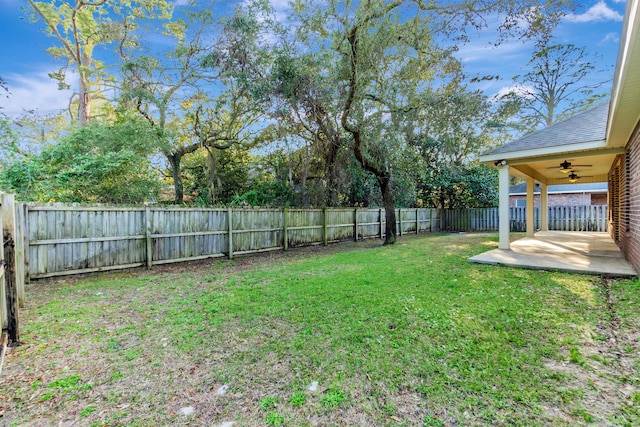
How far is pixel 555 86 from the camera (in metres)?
18.3

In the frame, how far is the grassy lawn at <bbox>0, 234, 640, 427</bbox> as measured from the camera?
6.53ft

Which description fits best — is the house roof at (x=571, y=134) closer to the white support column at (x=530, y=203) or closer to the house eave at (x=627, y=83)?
the house eave at (x=627, y=83)

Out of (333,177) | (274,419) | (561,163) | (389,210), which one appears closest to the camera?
(274,419)

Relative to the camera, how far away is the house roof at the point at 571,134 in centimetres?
662

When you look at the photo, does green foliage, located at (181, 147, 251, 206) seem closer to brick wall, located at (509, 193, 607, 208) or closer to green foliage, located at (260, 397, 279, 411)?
green foliage, located at (260, 397, 279, 411)

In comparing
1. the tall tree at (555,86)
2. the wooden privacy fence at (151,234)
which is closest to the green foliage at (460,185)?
the tall tree at (555,86)

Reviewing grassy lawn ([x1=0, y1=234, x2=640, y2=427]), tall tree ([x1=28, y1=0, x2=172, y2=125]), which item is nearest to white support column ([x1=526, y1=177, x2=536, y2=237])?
grassy lawn ([x1=0, y1=234, x2=640, y2=427])

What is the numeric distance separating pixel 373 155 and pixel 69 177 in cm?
892

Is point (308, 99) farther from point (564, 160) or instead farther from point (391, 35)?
point (564, 160)

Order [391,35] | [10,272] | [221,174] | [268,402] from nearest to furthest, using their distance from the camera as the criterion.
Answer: [268,402], [10,272], [391,35], [221,174]

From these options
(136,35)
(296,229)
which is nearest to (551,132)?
(296,229)

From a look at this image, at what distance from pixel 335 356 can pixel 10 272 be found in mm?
3306

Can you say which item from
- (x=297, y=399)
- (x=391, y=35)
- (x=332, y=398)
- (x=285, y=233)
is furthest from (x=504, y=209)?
(x=297, y=399)

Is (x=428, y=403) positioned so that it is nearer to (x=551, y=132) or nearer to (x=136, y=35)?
(x=551, y=132)
